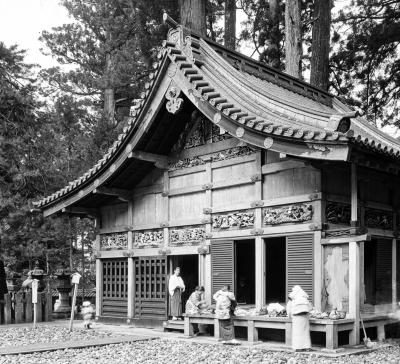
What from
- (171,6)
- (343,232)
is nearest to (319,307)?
(343,232)

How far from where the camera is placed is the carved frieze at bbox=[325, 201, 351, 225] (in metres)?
12.4

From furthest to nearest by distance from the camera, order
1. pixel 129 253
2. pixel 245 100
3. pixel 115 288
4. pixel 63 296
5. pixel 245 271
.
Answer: pixel 63 296, pixel 245 271, pixel 115 288, pixel 129 253, pixel 245 100

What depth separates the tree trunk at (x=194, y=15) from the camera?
22875 millimetres

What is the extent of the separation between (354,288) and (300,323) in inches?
51.4

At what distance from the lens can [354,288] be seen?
460 inches

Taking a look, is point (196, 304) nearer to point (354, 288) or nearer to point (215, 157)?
point (215, 157)

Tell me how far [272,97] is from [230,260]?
163 inches

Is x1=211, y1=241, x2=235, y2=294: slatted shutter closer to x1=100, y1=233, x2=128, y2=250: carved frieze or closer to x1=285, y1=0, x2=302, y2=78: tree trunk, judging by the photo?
x1=100, y1=233, x2=128, y2=250: carved frieze

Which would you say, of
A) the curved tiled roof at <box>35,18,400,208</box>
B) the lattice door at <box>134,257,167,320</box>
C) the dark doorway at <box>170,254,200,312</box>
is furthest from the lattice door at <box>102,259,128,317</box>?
the curved tiled roof at <box>35,18,400,208</box>

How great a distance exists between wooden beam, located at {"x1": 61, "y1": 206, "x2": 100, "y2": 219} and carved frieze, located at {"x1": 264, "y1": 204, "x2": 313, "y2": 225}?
22.0ft

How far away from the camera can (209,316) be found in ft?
43.6

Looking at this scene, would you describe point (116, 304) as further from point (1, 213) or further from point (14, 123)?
point (14, 123)

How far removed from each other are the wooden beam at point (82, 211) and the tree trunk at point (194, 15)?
8590 millimetres

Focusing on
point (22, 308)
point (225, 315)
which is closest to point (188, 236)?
point (225, 315)
